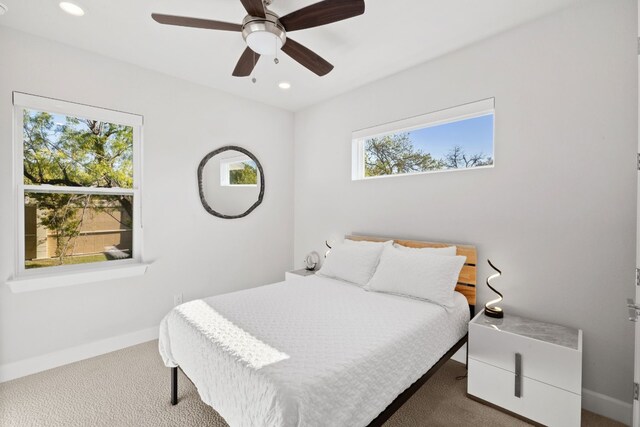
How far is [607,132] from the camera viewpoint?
1.90m

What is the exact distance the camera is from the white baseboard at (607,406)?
1844mm

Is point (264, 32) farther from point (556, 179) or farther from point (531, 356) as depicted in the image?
point (531, 356)

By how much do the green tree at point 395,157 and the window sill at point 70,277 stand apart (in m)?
2.67

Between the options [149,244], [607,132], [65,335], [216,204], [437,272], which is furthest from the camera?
[216,204]

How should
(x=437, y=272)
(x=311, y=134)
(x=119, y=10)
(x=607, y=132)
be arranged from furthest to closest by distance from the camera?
1. (x=311, y=134)
2. (x=437, y=272)
3. (x=119, y=10)
4. (x=607, y=132)

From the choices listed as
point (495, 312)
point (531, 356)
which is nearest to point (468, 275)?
point (495, 312)

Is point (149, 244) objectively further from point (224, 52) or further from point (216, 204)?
point (224, 52)

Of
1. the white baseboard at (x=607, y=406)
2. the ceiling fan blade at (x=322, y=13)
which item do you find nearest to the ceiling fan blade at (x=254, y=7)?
the ceiling fan blade at (x=322, y=13)

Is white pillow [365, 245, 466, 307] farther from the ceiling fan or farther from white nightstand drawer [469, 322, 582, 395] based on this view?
the ceiling fan

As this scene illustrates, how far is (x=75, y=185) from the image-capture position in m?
2.64

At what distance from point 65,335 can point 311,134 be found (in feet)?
11.0

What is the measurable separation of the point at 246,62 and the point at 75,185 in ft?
6.40

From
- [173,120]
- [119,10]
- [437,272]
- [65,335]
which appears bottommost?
[65,335]

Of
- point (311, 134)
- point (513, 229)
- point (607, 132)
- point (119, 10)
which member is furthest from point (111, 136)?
point (607, 132)
